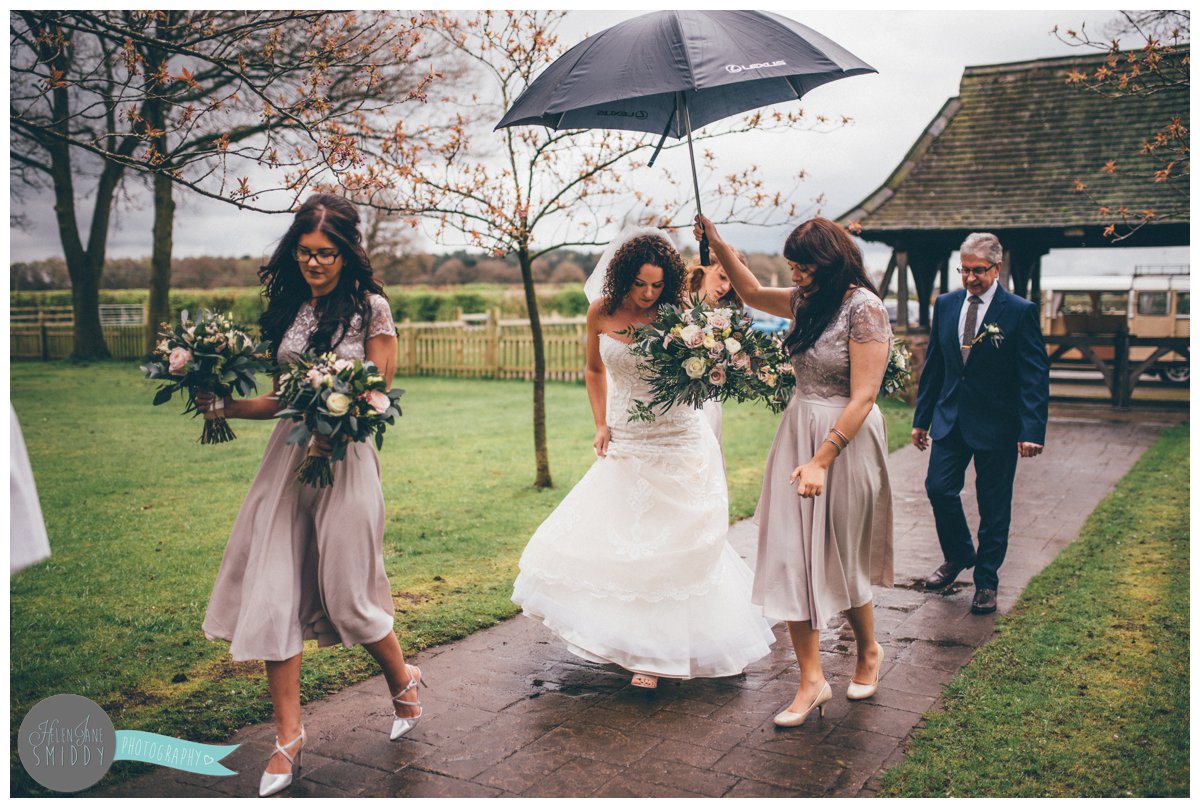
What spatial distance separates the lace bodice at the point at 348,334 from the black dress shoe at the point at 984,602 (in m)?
3.81

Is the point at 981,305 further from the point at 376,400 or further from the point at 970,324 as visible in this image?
the point at 376,400

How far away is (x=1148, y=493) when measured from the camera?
9.30m

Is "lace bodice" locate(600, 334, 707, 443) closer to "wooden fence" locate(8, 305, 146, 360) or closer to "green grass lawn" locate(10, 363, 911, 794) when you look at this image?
"green grass lawn" locate(10, 363, 911, 794)

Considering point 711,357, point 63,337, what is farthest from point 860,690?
point 63,337

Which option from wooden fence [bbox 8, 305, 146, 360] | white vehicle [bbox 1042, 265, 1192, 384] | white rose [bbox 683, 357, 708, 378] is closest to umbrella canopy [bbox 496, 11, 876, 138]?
white rose [bbox 683, 357, 708, 378]

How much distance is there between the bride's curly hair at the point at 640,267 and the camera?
15.6ft

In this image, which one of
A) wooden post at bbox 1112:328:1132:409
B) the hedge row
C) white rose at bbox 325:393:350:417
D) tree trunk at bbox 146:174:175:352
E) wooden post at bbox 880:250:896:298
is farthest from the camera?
the hedge row

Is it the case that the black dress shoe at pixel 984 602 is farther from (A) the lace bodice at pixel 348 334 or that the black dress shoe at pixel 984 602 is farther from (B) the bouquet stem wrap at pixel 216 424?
(B) the bouquet stem wrap at pixel 216 424

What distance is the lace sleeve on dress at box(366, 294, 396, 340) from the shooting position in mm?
3850

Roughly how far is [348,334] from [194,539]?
450 cm

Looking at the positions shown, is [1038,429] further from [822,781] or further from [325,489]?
[325,489]

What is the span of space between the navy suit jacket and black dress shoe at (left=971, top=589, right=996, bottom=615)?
0.85 m

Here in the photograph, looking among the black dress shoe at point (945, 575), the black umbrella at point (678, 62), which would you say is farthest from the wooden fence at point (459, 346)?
the black umbrella at point (678, 62)

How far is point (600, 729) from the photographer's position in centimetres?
409
